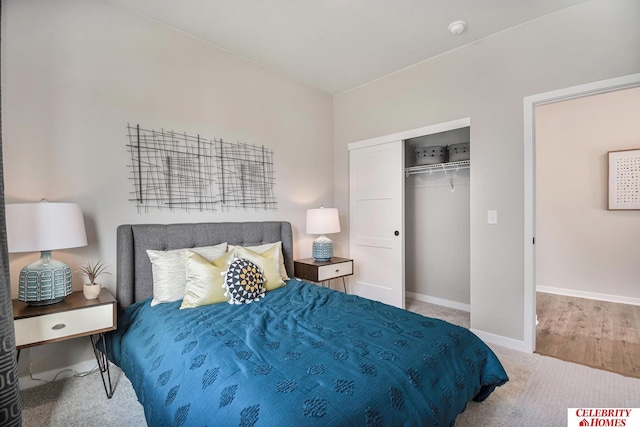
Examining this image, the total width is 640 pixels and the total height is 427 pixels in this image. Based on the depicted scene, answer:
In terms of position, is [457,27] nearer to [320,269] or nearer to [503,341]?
[320,269]

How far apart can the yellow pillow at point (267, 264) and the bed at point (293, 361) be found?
250 millimetres

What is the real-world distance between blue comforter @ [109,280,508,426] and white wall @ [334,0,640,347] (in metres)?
1.19

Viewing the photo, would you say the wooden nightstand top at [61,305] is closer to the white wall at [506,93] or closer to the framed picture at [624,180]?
the white wall at [506,93]

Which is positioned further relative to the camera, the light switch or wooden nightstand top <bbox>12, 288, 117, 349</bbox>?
the light switch

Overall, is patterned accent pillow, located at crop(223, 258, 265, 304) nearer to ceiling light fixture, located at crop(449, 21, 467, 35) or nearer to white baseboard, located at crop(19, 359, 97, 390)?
white baseboard, located at crop(19, 359, 97, 390)

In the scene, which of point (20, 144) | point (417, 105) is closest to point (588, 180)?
point (417, 105)

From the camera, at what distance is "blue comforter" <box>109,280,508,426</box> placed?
1.13 meters

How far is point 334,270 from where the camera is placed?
3.37 m

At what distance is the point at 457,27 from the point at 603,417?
→ 2.89 metres

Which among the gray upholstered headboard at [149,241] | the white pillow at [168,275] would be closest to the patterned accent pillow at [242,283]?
the white pillow at [168,275]

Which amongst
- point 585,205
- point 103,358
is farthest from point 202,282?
point 585,205

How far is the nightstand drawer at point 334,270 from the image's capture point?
3236 mm

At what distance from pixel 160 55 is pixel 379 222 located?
271cm

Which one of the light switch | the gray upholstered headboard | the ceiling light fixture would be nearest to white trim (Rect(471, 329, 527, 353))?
the light switch
